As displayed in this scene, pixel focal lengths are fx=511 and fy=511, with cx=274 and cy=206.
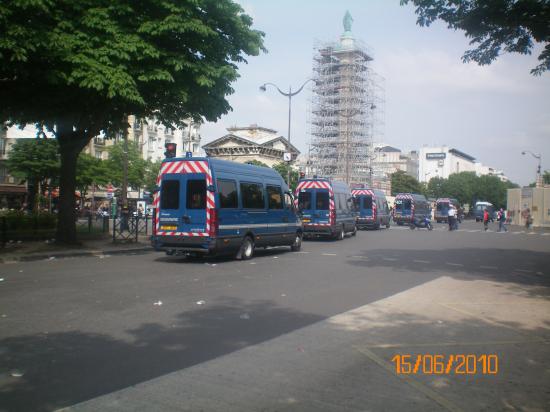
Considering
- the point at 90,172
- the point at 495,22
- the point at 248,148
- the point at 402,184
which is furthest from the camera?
the point at 402,184

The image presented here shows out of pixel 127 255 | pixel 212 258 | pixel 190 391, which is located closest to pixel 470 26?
pixel 212 258

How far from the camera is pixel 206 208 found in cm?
1419

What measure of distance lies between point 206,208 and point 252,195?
2335 mm

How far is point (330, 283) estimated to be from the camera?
11273 millimetres

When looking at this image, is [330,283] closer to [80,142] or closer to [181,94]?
[181,94]

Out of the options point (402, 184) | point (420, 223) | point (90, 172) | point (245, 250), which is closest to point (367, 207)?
point (420, 223)

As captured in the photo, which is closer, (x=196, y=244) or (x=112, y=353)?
(x=112, y=353)

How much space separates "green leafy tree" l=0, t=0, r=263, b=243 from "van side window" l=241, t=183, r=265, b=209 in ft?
11.2

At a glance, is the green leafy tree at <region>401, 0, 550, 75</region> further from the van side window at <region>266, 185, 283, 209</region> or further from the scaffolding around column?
the scaffolding around column

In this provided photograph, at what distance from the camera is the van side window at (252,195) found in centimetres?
1570

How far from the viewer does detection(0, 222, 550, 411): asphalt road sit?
5.03m

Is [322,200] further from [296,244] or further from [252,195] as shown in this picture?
[252,195]

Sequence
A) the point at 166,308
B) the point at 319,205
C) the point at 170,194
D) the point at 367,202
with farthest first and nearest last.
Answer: the point at 367,202 → the point at 319,205 → the point at 170,194 → the point at 166,308

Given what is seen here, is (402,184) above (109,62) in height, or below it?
above
